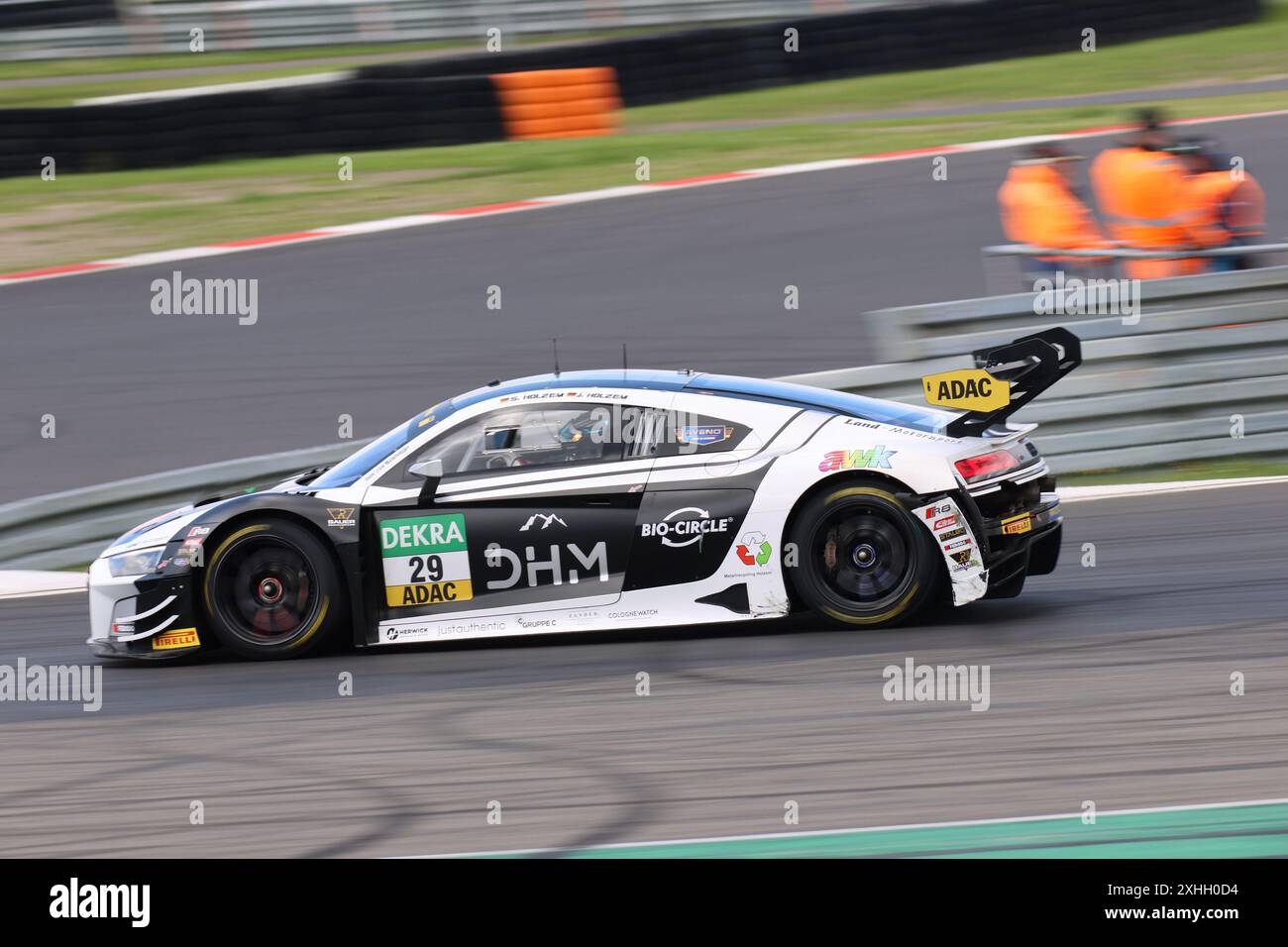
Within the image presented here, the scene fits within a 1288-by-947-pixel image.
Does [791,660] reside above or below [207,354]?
below

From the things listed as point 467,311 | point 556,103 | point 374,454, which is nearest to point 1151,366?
point 374,454

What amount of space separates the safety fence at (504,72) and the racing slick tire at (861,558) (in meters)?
13.4

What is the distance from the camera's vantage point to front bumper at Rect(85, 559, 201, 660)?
7605 mm

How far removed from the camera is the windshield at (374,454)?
760 cm

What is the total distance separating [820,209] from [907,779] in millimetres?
11813

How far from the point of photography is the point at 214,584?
7.57 metres

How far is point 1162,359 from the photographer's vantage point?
34.5ft

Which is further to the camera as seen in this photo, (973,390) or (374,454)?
(374,454)

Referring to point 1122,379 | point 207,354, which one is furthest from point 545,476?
point 207,354

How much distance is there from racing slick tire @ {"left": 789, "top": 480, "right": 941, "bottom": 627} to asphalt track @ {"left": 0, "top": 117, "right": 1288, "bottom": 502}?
5.18m

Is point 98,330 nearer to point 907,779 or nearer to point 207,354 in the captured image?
point 207,354

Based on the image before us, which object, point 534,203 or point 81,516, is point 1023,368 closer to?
point 81,516

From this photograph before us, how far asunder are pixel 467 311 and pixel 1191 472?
6285mm

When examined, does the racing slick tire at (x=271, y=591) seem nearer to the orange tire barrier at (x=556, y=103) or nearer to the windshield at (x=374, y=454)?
the windshield at (x=374, y=454)
